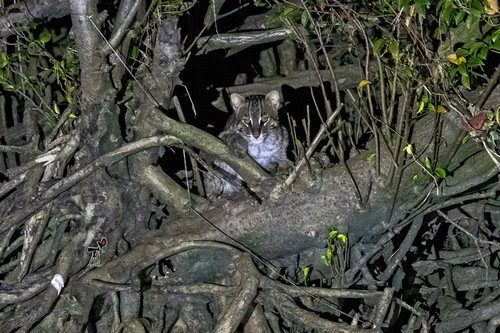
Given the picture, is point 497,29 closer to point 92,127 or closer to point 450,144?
point 450,144

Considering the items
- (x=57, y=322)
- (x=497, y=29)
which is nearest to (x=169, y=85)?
(x=57, y=322)

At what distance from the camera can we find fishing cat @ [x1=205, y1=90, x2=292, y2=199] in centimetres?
537

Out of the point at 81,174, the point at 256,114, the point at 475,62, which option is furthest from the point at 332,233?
the point at 256,114

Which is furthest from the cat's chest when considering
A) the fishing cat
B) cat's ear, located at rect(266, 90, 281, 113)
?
cat's ear, located at rect(266, 90, 281, 113)

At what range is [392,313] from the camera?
173 inches

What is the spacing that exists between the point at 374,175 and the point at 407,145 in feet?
0.87

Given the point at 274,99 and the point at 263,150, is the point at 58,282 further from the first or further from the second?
the point at 274,99

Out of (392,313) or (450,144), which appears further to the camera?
(392,313)

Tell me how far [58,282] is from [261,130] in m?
2.18

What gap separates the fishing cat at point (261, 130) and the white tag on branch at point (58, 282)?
4.88ft

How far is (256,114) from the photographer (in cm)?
547

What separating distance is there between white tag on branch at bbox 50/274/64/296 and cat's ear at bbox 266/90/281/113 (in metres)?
2.48

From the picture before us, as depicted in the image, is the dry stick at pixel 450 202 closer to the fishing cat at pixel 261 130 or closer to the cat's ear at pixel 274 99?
the fishing cat at pixel 261 130

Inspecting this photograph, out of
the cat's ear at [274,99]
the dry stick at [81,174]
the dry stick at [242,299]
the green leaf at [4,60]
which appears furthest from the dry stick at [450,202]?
the green leaf at [4,60]
